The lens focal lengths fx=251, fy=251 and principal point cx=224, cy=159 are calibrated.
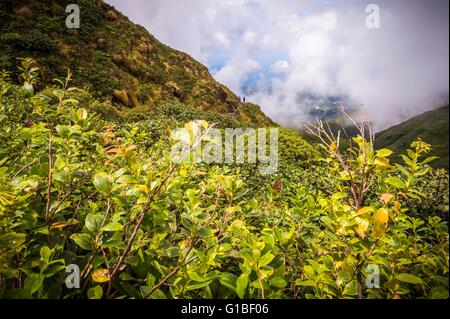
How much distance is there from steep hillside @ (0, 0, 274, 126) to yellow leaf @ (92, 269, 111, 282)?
1179 cm

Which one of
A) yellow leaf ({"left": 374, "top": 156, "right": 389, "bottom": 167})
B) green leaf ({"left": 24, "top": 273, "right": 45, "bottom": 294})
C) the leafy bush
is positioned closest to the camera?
green leaf ({"left": 24, "top": 273, "right": 45, "bottom": 294})

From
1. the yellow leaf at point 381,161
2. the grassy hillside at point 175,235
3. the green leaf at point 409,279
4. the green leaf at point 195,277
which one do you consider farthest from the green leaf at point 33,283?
the yellow leaf at point 381,161

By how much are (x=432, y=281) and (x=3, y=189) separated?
1.95 m

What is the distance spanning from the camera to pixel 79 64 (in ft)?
50.8

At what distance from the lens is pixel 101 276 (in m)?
1.02

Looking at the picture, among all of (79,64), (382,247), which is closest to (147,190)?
(382,247)

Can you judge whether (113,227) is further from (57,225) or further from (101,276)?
(57,225)

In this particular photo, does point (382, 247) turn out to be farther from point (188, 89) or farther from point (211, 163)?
point (188, 89)

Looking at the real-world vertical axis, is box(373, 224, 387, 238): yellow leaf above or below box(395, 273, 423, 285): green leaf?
above

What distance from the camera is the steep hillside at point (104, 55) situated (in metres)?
13.7

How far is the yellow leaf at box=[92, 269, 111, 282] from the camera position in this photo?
1.01 m

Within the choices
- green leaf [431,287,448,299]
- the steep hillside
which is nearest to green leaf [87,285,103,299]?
green leaf [431,287,448,299]

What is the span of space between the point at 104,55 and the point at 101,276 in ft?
64.4

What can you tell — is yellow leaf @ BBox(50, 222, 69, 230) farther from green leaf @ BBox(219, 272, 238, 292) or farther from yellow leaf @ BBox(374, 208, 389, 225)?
yellow leaf @ BBox(374, 208, 389, 225)
